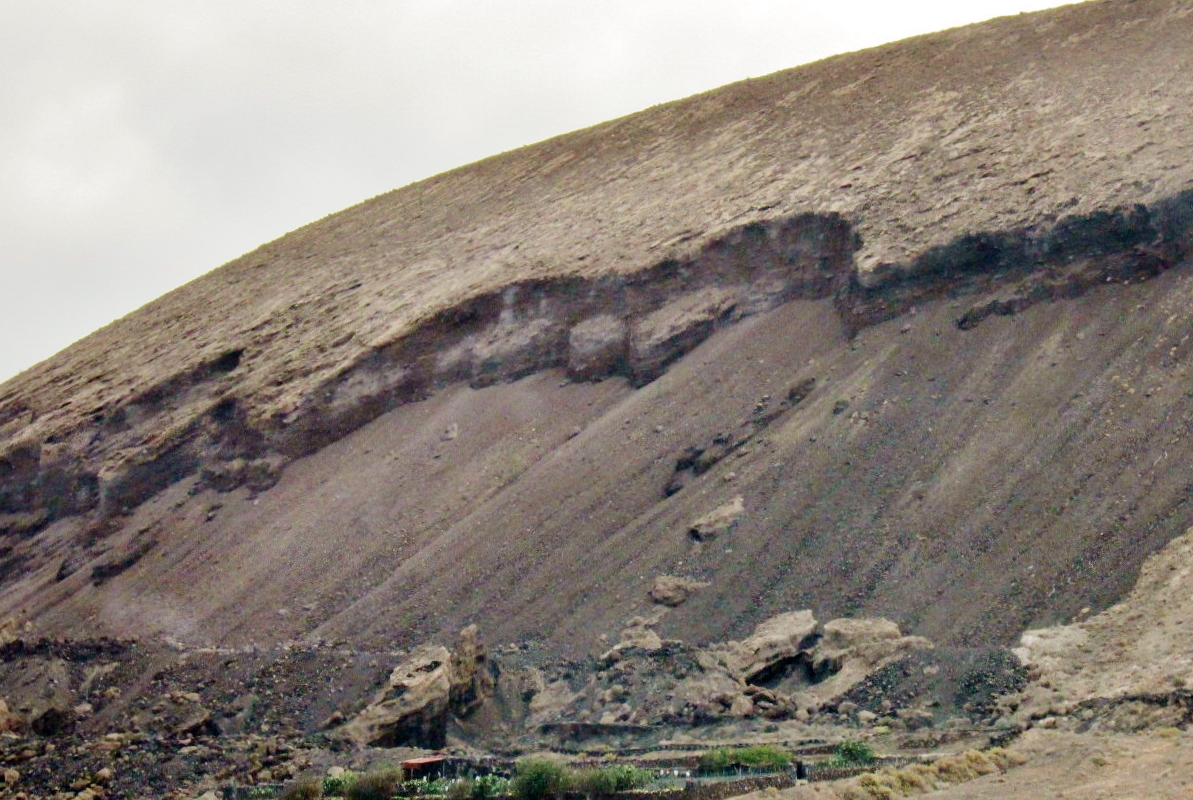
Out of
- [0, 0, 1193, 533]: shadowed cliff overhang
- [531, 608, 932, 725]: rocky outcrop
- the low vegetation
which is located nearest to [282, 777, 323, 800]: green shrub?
[531, 608, 932, 725]: rocky outcrop

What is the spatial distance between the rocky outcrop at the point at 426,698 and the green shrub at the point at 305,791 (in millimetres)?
2298

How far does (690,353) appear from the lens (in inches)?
1166

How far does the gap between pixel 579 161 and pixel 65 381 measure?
15893 millimetres

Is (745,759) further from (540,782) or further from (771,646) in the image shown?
(771,646)

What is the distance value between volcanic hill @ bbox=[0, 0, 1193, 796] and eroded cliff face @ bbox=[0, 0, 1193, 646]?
85mm

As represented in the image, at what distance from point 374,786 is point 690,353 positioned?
1507cm

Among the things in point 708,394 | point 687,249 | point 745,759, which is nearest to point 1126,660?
point 745,759

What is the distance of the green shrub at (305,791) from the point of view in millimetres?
16781

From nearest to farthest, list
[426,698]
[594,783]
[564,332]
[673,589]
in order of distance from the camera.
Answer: [594,783] < [426,698] < [673,589] < [564,332]

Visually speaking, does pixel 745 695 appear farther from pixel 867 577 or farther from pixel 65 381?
pixel 65 381

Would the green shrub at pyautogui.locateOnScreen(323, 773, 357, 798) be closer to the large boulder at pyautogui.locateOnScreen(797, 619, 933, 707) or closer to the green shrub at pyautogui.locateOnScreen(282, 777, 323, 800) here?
the green shrub at pyautogui.locateOnScreen(282, 777, 323, 800)

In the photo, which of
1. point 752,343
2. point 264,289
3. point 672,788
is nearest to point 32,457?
point 264,289

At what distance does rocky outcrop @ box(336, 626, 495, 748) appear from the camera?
19.7 metres

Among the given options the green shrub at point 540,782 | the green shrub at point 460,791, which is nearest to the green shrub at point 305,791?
the green shrub at point 460,791
